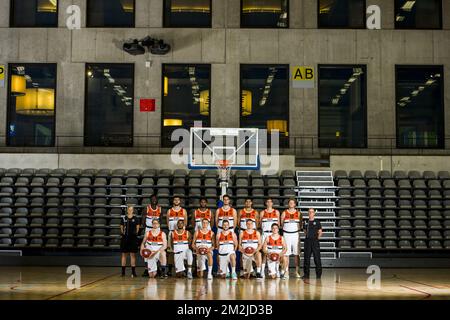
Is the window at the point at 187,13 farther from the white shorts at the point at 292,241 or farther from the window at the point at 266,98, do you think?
the white shorts at the point at 292,241

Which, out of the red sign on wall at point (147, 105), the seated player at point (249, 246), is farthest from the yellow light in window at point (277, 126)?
the seated player at point (249, 246)

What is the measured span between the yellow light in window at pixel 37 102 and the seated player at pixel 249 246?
10875 millimetres

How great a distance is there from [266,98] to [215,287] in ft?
37.9

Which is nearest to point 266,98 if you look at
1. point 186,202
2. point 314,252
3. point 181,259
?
point 186,202

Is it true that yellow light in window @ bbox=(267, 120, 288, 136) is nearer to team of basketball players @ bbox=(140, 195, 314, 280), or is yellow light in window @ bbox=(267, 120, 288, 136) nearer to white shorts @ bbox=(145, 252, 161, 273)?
team of basketball players @ bbox=(140, 195, 314, 280)

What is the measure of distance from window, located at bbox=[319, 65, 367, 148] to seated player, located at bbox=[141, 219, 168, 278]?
940cm

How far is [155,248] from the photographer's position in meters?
16.1

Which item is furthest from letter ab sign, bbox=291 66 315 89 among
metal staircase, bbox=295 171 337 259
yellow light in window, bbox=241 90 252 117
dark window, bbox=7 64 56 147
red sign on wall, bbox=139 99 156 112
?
dark window, bbox=7 64 56 147

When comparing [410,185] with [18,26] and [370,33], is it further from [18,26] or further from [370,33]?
[18,26]

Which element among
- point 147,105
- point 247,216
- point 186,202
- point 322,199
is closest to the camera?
point 247,216

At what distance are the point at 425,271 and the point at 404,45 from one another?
9327 millimetres

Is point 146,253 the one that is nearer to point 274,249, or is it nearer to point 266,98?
point 274,249

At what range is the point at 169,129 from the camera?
23.5 m

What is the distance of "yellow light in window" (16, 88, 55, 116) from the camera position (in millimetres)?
23625
